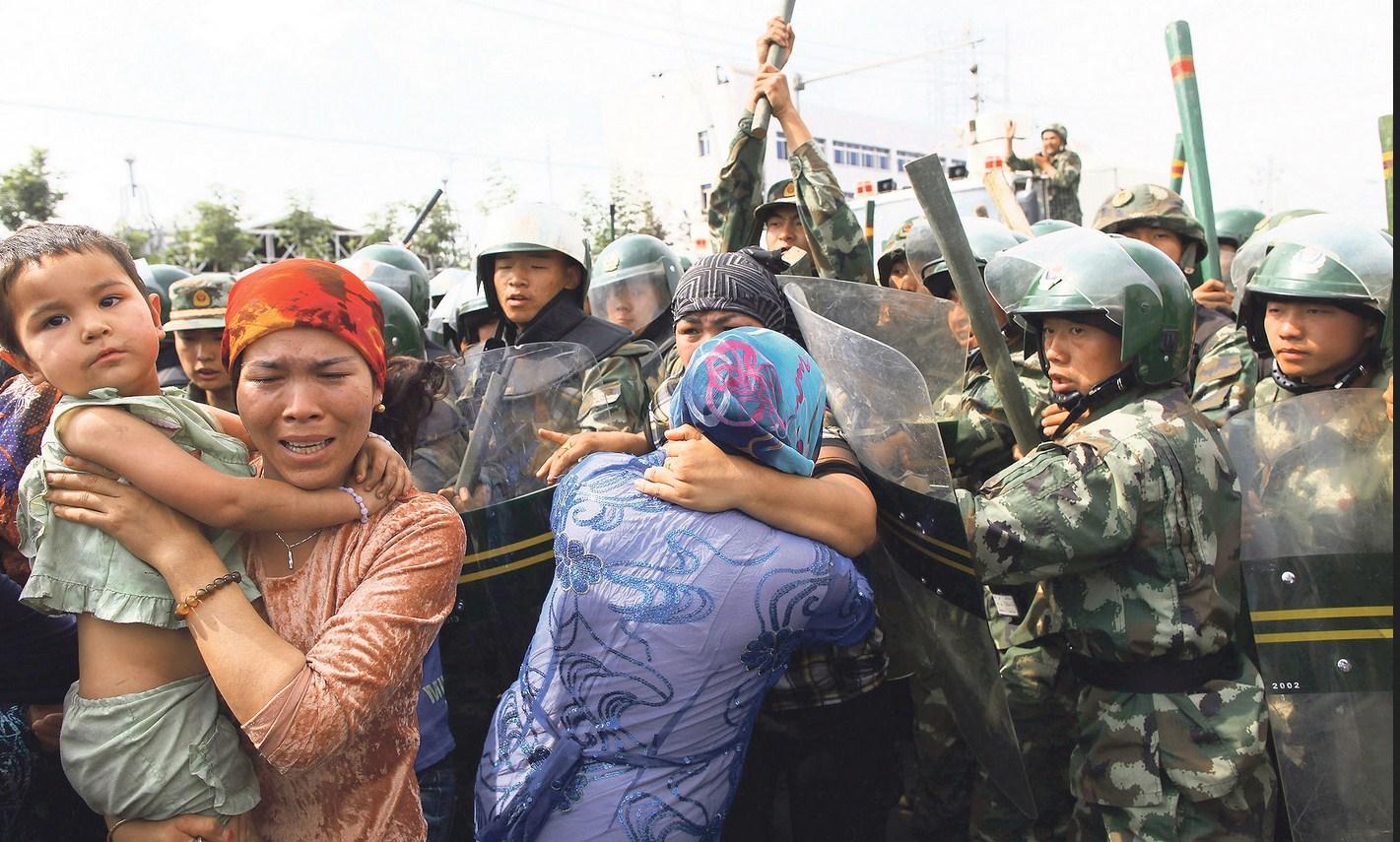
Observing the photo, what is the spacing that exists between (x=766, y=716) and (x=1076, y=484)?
109 centimetres

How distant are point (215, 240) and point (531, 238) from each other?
3245cm

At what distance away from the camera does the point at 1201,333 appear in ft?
16.7

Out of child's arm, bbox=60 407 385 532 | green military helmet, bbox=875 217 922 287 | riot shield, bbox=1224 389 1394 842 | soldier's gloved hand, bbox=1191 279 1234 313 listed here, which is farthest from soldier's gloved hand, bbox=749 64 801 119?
child's arm, bbox=60 407 385 532

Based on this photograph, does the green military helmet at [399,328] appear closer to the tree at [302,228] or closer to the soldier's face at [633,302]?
the soldier's face at [633,302]

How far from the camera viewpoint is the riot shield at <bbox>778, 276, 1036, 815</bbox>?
2.39 m

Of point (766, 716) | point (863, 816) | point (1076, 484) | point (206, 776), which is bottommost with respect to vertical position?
point (863, 816)

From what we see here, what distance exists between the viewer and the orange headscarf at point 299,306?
1.87m

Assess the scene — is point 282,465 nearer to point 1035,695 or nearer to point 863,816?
point 863,816

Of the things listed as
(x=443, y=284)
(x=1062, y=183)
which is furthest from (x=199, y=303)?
(x=1062, y=183)

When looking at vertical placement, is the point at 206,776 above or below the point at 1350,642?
above

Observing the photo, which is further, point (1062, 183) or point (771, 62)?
point (1062, 183)

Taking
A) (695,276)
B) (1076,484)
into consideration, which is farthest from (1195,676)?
(695,276)

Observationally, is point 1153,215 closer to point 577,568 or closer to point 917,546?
point 917,546

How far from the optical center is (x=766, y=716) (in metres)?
2.88
